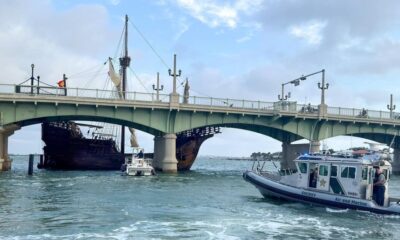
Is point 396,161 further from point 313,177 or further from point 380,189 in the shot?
point 380,189

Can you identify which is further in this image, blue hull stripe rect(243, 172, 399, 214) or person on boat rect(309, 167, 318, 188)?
person on boat rect(309, 167, 318, 188)

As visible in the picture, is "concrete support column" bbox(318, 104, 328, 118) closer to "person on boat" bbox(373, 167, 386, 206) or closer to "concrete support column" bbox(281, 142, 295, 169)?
"concrete support column" bbox(281, 142, 295, 169)

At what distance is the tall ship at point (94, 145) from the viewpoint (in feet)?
228

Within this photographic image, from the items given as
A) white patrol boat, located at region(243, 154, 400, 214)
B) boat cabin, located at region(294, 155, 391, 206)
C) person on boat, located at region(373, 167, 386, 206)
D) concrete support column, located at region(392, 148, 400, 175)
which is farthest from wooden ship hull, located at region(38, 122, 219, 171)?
person on boat, located at region(373, 167, 386, 206)

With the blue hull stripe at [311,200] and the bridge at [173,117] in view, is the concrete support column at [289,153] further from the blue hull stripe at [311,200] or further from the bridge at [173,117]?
the blue hull stripe at [311,200]

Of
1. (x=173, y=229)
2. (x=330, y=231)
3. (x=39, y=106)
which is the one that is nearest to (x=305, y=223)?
(x=330, y=231)

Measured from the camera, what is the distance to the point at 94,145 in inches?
2768

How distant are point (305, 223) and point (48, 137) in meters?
53.9

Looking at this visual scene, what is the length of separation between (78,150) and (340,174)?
1918 inches

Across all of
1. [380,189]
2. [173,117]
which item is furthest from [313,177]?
[173,117]

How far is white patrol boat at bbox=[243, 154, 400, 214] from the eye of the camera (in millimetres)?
27711

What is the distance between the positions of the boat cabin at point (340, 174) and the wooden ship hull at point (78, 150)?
43.9 metres

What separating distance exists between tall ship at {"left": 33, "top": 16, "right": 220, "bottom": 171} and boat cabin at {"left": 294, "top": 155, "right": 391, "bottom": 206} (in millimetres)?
41128

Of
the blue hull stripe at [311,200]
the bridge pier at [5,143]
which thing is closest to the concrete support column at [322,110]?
the blue hull stripe at [311,200]
